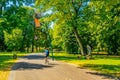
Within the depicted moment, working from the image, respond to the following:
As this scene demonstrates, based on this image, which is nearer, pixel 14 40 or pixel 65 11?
pixel 65 11

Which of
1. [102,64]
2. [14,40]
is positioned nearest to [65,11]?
[102,64]

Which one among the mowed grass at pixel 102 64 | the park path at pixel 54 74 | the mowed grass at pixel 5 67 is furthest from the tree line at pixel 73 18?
the park path at pixel 54 74

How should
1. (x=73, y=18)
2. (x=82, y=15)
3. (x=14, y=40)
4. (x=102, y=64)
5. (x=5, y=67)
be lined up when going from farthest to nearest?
(x=14, y=40) < (x=82, y=15) < (x=73, y=18) < (x=102, y=64) < (x=5, y=67)

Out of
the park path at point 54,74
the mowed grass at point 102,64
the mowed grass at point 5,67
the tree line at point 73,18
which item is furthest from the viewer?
the tree line at point 73,18

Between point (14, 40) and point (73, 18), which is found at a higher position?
point (14, 40)

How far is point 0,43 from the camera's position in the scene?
109 m

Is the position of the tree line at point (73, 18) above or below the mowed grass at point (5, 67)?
above

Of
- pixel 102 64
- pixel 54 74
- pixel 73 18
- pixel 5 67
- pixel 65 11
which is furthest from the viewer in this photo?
pixel 73 18

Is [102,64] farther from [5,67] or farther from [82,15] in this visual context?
[82,15]

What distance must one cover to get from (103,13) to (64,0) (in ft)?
47.9

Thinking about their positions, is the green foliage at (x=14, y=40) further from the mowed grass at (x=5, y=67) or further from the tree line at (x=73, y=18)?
the mowed grass at (x=5, y=67)

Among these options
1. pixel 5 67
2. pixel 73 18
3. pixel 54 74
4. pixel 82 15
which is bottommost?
pixel 54 74

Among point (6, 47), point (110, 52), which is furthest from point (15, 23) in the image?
point (6, 47)

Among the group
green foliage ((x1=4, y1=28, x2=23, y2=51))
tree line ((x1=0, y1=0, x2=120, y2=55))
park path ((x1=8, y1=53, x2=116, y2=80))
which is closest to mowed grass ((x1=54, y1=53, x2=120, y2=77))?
park path ((x1=8, y1=53, x2=116, y2=80))
